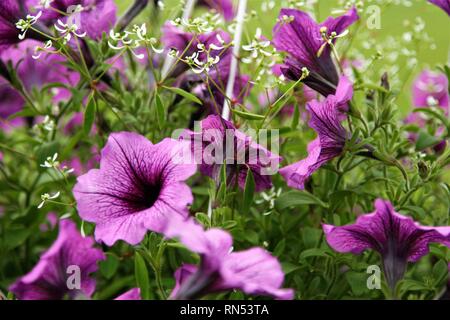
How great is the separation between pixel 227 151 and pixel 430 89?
0.50 meters

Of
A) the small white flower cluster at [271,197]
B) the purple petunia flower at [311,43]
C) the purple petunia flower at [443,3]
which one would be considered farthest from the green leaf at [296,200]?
the purple petunia flower at [443,3]

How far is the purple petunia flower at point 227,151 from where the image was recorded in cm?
55

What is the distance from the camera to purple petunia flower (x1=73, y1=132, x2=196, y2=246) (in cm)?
Answer: 51

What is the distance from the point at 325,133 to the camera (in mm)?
578

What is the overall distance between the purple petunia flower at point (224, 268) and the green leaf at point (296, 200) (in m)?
0.18

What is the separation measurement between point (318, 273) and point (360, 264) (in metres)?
0.06

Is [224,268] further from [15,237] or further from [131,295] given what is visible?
[15,237]

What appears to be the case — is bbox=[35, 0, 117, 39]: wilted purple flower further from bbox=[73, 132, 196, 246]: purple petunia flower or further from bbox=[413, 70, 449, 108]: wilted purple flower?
bbox=[413, 70, 449, 108]: wilted purple flower

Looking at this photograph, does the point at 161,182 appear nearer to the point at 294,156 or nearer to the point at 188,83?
the point at 188,83

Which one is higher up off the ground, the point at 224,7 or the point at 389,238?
the point at 224,7

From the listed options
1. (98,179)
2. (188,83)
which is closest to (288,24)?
(188,83)

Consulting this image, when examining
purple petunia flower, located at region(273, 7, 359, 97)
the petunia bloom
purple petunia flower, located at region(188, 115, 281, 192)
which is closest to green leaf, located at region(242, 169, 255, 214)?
purple petunia flower, located at region(188, 115, 281, 192)

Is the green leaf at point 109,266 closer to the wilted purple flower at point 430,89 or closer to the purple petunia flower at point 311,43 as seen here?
the purple petunia flower at point 311,43

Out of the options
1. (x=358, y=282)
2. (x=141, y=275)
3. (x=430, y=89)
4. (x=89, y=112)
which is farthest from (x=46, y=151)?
(x=430, y=89)
